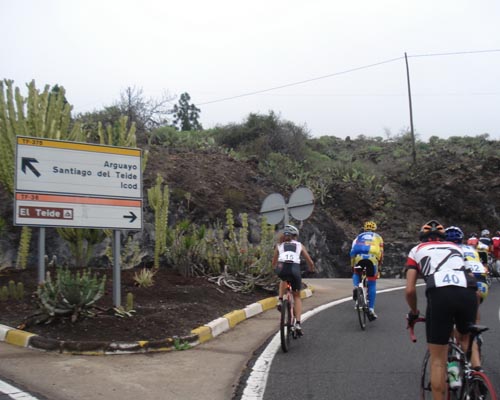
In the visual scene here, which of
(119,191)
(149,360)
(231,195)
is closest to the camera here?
(149,360)

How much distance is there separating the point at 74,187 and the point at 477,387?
6807mm

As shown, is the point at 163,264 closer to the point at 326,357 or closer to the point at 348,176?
the point at 326,357

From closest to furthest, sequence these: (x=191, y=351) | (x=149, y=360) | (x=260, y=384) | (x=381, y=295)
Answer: (x=260, y=384) → (x=149, y=360) → (x=191, y=351) → (x=381, y=295)

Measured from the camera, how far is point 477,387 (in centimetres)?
422

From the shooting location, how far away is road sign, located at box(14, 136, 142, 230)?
8.74 metres

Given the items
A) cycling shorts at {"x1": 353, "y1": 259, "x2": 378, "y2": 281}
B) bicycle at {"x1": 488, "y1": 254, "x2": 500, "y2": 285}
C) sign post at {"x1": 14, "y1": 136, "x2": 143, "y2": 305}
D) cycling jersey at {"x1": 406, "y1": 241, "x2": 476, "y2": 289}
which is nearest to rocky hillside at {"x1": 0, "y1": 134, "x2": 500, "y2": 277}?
bicycle at {"x1": 488, "y1": 254, "x2": 500, "y2": 285}

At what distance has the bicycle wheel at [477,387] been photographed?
4.16 meters

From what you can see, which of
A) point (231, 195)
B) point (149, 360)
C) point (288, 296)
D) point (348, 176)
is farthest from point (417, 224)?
point (149, 360)

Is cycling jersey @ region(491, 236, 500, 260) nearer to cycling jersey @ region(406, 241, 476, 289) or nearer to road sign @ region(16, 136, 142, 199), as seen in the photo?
road sign @ region(16, 136, 142, 199)

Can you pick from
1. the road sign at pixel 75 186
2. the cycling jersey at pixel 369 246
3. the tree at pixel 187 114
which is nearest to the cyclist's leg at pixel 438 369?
the cycling jersey at pixel 369 246

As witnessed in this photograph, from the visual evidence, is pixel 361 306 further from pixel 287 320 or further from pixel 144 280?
pixel 144 280

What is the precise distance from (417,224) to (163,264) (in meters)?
15.3

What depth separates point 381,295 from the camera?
14.2 meters

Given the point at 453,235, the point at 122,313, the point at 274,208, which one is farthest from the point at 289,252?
the point at 274,208
